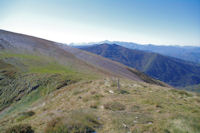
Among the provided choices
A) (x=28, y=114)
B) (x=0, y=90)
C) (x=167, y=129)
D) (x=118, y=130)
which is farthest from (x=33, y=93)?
(x=167, y=129)

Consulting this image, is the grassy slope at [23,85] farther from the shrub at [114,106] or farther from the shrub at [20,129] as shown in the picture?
the shrub at [114,106]

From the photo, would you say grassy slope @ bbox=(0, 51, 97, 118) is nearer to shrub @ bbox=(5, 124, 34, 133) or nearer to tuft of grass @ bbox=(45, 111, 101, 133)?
shrub @ bbox=(5, 124, 34, 133)

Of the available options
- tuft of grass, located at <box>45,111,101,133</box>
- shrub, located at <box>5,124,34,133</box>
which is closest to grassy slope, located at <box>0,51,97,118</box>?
shrub, located at <box>5,124,34,133</box>

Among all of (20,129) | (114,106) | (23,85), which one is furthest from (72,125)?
(23,85)

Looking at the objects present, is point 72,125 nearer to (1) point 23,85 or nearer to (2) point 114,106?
(2) point 114,106

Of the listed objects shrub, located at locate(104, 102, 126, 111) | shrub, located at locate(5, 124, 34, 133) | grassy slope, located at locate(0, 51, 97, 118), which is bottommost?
grassy slope, located at locate(0, 51, 97, 118)

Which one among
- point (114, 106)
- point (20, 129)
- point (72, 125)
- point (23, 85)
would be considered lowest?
point (23, 85)

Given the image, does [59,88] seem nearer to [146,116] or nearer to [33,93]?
[33,93]

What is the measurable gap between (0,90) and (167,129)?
2633cm

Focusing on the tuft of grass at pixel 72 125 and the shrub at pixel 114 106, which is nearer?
the tuft of grass at pixel 72 125

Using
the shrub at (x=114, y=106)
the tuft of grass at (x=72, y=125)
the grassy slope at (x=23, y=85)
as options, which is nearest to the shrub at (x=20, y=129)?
the tuft of grass at (x=72, y=125)

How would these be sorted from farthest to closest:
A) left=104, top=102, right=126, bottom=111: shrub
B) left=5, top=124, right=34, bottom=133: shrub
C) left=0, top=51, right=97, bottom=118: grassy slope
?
left=0, top=51, right=97, bottom=118: grassy slope
left=104, top=102, right=126, bottom=111: shrub
left=5, top=124, right=34, bottom=133: shrub

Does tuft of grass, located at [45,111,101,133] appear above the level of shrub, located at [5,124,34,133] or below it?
above

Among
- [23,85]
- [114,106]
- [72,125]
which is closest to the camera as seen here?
[72,125]
